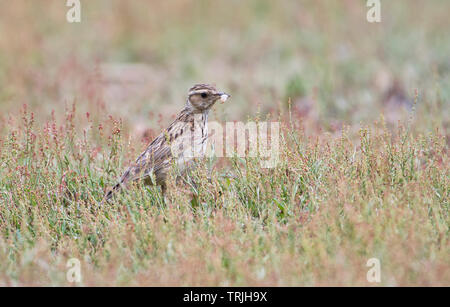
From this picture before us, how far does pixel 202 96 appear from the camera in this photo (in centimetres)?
817

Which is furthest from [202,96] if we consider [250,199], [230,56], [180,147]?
[230,56]

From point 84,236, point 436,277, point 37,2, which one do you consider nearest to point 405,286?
point 436,277

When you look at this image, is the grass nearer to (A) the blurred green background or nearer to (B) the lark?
(A) the blurred green background

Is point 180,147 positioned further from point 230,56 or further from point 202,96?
point 230,56

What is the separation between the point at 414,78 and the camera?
12875 mm

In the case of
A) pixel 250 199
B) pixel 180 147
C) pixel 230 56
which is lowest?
pixel 250 199

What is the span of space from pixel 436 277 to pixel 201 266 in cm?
190

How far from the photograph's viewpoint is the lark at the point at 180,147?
24.6 feet

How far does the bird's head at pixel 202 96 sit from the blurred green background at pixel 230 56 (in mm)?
2962

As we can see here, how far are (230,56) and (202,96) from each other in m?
7.68

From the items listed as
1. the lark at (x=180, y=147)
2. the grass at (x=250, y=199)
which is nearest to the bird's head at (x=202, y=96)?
the lark at (x=180, y=147)

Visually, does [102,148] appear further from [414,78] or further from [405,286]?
[414,78]

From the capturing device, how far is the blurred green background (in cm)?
1257

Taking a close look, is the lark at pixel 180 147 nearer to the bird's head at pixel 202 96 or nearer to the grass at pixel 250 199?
the bird's head at pixel 202 96
